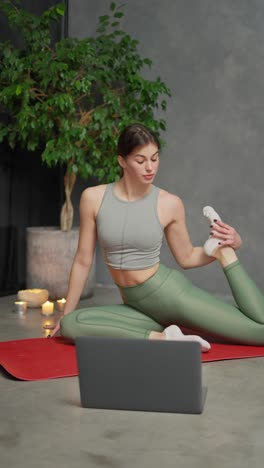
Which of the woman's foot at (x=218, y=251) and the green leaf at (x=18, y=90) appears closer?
the woman's foot at (x=218, y=251)

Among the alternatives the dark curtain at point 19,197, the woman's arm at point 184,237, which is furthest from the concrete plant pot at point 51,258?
the woman's arm at point 184,237

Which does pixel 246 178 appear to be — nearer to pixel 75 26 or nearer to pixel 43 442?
pixel 75 26

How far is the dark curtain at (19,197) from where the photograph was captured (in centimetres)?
468

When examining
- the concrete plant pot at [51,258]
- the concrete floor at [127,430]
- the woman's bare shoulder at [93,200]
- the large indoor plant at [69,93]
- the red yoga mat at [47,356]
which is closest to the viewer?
the concrete floor at [127,430]

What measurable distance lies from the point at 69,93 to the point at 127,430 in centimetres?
246

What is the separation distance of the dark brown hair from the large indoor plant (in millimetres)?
1133

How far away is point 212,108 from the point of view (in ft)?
15.5

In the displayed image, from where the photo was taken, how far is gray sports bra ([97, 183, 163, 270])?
10.3 feet

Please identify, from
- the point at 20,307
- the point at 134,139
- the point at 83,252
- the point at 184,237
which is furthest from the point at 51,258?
the point at 134,139

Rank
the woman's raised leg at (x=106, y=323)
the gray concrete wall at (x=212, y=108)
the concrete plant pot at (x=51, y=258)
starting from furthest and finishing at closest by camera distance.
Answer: the gray concrete wall at (x=212, y=108), the concrete plant pot at (x=51, y=258), the woman's raised leg at (x=106, y=323)

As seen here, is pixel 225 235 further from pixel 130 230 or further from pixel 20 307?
pixel 20 307

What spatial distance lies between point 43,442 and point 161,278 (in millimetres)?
1212

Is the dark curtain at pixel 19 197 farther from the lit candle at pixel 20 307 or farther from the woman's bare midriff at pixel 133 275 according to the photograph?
the woman's bare midriff at pixel 133 275

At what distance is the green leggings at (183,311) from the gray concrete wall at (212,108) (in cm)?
149
